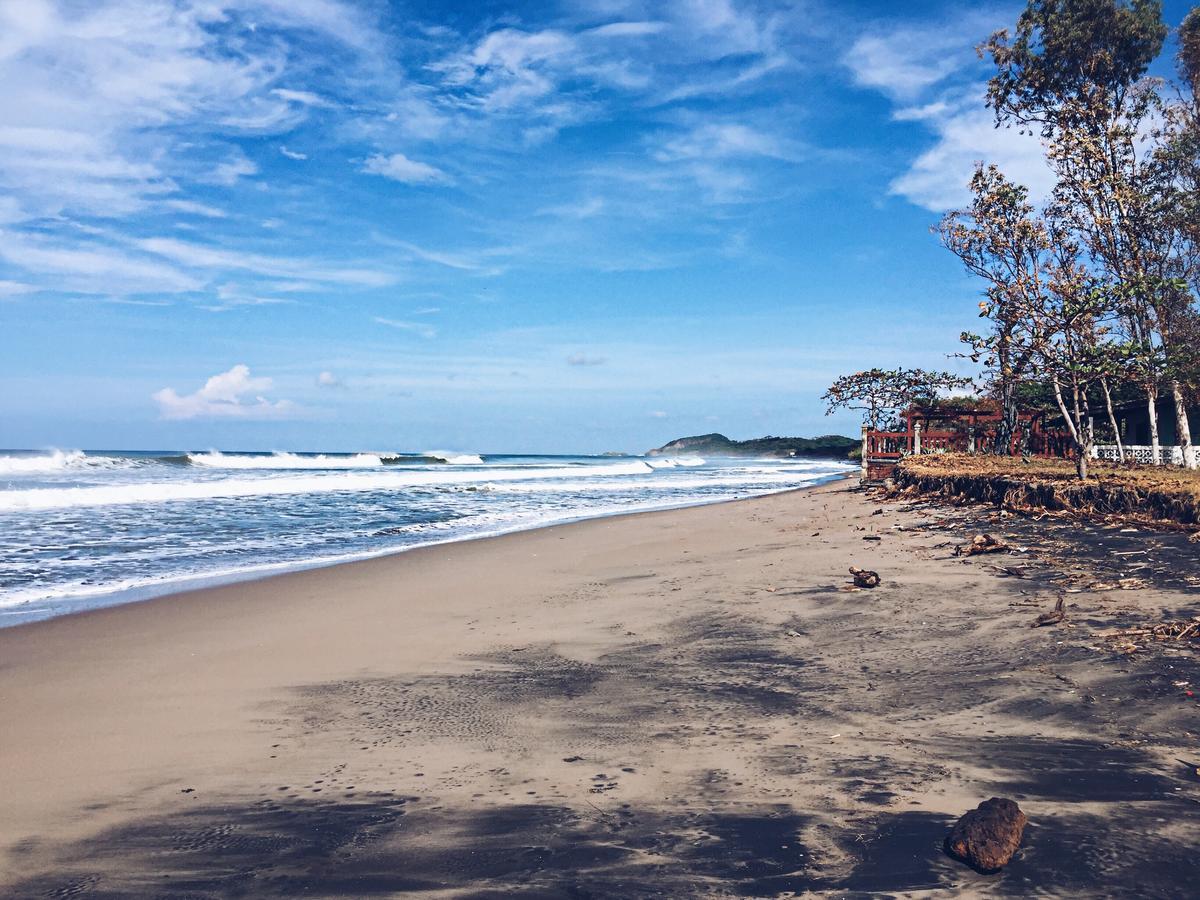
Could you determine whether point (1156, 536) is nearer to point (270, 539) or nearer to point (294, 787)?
point (294, 787)

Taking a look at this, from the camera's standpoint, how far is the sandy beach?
10.2ft

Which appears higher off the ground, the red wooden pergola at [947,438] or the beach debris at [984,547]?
the red wooden pergola at [947,438]

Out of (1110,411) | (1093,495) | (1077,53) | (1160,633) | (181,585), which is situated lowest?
(181,585)

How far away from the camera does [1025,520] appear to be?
1063 cm

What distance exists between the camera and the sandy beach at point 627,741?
122 inches

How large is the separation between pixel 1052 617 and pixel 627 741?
357 centimetres

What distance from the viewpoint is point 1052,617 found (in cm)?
583

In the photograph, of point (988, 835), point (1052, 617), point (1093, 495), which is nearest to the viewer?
point (988, 835)

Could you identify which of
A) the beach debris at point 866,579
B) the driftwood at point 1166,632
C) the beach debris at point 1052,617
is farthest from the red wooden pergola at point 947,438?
the driftwood at point 1166,632

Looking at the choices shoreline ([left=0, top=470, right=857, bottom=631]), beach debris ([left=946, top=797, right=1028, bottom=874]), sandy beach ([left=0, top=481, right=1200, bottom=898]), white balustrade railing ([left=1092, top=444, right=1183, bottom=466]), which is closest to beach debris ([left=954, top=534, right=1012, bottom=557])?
sandy beach ([left=0, top=481, right=1200, bottom=898])

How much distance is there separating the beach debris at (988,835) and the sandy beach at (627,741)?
0.07 metres

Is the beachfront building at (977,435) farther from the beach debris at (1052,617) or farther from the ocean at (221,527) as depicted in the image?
the beach debris at (1052,617)

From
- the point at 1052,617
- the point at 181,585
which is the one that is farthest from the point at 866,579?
the point at 181,585

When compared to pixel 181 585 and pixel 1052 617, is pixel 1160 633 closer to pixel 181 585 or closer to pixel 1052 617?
pixel 1052 617
